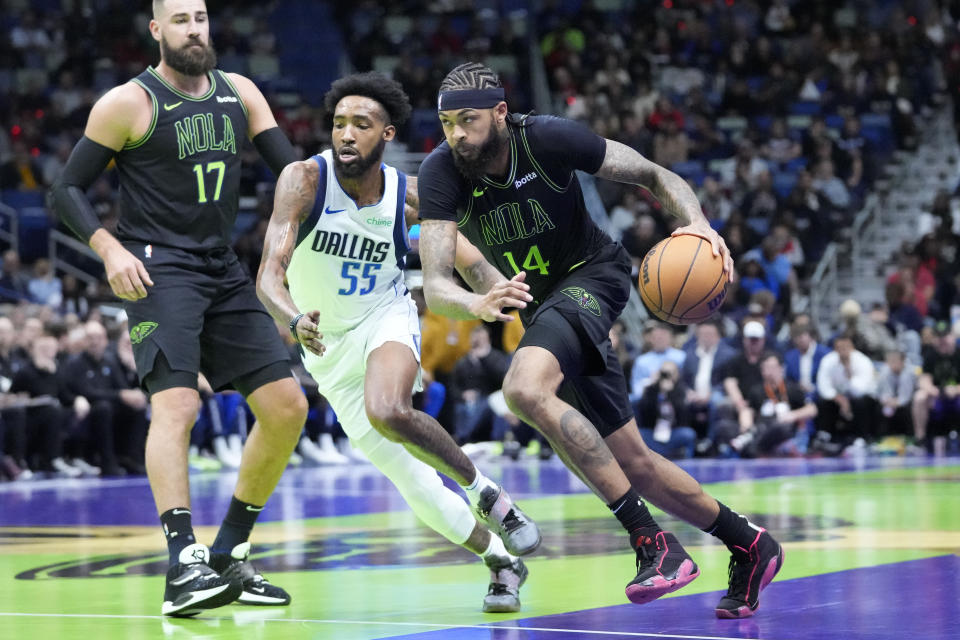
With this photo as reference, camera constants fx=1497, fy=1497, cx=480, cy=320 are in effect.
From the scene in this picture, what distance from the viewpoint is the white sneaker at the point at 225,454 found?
15688 mm

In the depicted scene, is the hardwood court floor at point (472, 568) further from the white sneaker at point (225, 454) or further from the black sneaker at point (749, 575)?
the white sneaker at point (225, 454)

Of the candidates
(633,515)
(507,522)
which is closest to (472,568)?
(507,522)

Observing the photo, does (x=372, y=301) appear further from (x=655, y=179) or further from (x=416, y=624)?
(x=416, y=624)

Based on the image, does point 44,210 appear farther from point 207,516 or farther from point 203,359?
point 203,359

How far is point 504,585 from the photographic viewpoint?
20.0ft

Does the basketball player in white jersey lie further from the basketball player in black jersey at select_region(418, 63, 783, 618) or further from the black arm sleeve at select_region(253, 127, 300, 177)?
the basketball player in black jersey at select_region(418, 63, 783, 618)

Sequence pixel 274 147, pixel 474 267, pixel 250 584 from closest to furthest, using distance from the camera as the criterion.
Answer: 1. pixel 474 267
2. pixel 250 584
3. pixel 274 147

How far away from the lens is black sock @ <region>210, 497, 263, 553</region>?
6.52 meters

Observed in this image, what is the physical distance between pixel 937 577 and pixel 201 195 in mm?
3642

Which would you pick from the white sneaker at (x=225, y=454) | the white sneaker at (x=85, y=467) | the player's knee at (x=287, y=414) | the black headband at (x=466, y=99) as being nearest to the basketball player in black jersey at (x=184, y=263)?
the player's knee at (x=287, y=414)

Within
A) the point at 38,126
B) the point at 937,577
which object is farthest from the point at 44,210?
the point at 937,577

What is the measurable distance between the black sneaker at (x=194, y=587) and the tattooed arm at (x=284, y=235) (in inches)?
37.8

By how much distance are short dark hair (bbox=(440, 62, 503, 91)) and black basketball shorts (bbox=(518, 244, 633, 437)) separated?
0.84 m

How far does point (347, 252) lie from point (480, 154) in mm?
950
